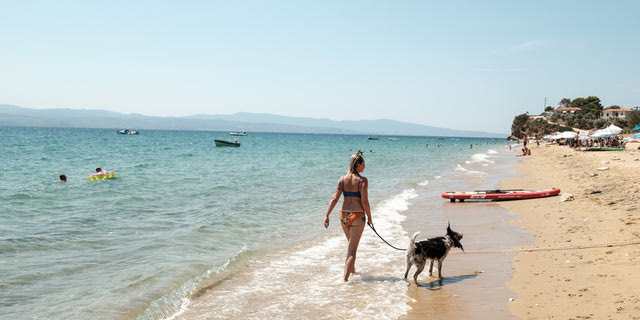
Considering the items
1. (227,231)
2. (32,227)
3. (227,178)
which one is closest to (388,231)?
(227,231)

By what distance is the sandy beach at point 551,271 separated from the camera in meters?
5.75

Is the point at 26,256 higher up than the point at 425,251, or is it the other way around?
the point at 425,251

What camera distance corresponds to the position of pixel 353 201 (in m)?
7.13

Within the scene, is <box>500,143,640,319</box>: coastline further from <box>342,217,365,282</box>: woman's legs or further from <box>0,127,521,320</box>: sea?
<box>342,217,365,282</box>: woman's legs

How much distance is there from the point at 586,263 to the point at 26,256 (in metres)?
10.7

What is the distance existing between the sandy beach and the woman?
3.94 feet

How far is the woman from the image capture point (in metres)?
7.01

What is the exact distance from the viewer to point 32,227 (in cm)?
1181

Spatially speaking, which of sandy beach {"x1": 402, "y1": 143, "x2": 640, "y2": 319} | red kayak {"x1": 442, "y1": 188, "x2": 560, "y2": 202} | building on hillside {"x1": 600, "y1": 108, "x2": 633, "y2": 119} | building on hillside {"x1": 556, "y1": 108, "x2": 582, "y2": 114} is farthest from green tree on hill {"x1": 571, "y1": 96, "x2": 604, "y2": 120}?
sandy beach {"x1": 402, "y1": 143, "x2": 640, "y2": 319}

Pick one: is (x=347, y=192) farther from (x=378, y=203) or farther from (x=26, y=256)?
(x=378, y=203)

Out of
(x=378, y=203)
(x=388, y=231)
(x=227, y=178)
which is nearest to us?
(x=388, y=231)

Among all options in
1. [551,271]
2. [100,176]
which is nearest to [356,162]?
[551,271]

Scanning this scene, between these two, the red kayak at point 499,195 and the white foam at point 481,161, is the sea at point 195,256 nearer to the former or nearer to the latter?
the red kayak at point 499,195

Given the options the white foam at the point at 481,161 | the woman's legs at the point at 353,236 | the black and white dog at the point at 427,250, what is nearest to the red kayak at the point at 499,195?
the black and white dog at the point at 427,250
